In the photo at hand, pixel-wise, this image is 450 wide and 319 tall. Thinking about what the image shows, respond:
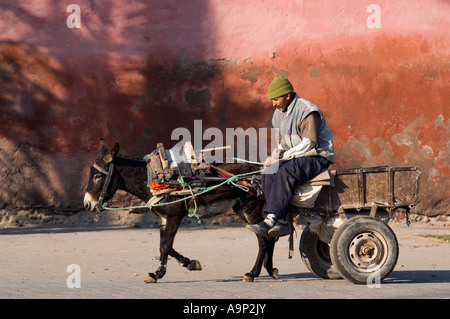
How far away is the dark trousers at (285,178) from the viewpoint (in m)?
7.90

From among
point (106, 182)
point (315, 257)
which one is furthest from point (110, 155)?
point (315, 257)

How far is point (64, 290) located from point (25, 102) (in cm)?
631

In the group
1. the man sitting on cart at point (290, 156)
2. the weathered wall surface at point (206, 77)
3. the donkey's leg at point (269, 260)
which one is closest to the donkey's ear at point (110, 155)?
the man sitting on cart at point (290, 156)

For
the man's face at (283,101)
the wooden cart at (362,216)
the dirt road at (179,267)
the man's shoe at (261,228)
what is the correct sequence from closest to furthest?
the dirt road at (179,267), the man's shoe at (261,228), the wooden cart at (362,216), the man's face at (283,101)

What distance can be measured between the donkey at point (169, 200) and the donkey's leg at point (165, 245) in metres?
0.03

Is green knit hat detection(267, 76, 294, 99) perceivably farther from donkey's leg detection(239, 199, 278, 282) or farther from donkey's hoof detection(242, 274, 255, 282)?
donkey's hoof detection(242, 274, 255, 282)

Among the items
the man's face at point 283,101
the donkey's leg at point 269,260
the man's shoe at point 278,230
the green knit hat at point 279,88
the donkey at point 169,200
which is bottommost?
the donkey's leg at point 269,260

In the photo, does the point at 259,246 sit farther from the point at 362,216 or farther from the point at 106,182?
the point at 106,182

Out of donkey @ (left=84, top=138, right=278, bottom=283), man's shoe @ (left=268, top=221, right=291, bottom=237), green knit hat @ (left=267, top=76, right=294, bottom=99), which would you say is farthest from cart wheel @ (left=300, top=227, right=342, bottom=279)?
green knit hat @ (left=267, top=76, right=294, bottom=99)

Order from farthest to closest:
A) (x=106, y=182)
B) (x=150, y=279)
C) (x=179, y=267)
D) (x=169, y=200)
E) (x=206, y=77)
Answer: (x=206, y=77)
(x=179, y=267)
(x=106, y=182)
(x=169, y=200)
(x=150, y=279)

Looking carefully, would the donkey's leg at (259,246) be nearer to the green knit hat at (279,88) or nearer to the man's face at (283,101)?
the man's face at (283,101)

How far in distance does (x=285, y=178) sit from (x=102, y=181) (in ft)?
6.78

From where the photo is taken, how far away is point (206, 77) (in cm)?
1370

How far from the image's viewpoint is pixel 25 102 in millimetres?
13453
